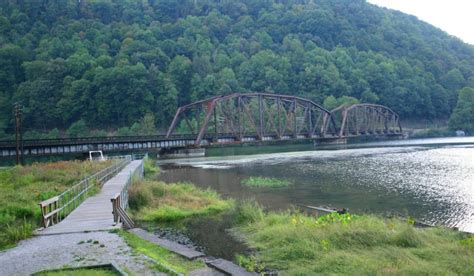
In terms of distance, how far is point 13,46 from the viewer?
464 ft

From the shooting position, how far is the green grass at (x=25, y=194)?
15099mm

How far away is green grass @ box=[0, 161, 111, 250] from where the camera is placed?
15099 millimetres

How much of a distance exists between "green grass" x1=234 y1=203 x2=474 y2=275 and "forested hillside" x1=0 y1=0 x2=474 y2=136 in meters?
122

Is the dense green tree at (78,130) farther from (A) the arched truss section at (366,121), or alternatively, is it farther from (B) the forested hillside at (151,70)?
(A) the arched truss section at (366,121)

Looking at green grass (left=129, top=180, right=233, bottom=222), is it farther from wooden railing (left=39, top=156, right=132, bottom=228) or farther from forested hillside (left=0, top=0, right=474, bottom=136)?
forested hillside (left=0, top=0, right=474, bottom=136)

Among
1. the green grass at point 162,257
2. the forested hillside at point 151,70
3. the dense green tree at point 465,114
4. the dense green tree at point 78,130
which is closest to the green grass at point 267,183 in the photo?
the green grass at point 162,257

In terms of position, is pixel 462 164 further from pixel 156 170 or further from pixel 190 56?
pixel 190 56

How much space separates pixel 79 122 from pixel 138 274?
127m

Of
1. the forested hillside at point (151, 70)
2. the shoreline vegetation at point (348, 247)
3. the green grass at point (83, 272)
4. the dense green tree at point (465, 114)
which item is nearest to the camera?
the green grass at point (83, 272)

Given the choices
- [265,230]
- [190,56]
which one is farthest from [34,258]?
[190,56]

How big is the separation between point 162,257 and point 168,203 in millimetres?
12522

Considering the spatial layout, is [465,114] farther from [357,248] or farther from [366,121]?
[357,248]

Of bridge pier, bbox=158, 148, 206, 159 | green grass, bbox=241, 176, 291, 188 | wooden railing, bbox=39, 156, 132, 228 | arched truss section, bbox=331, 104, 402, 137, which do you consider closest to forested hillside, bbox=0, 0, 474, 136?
arched truss section, bbox=331, 104, 402, 137

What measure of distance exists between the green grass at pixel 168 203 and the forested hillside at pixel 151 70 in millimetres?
107704
